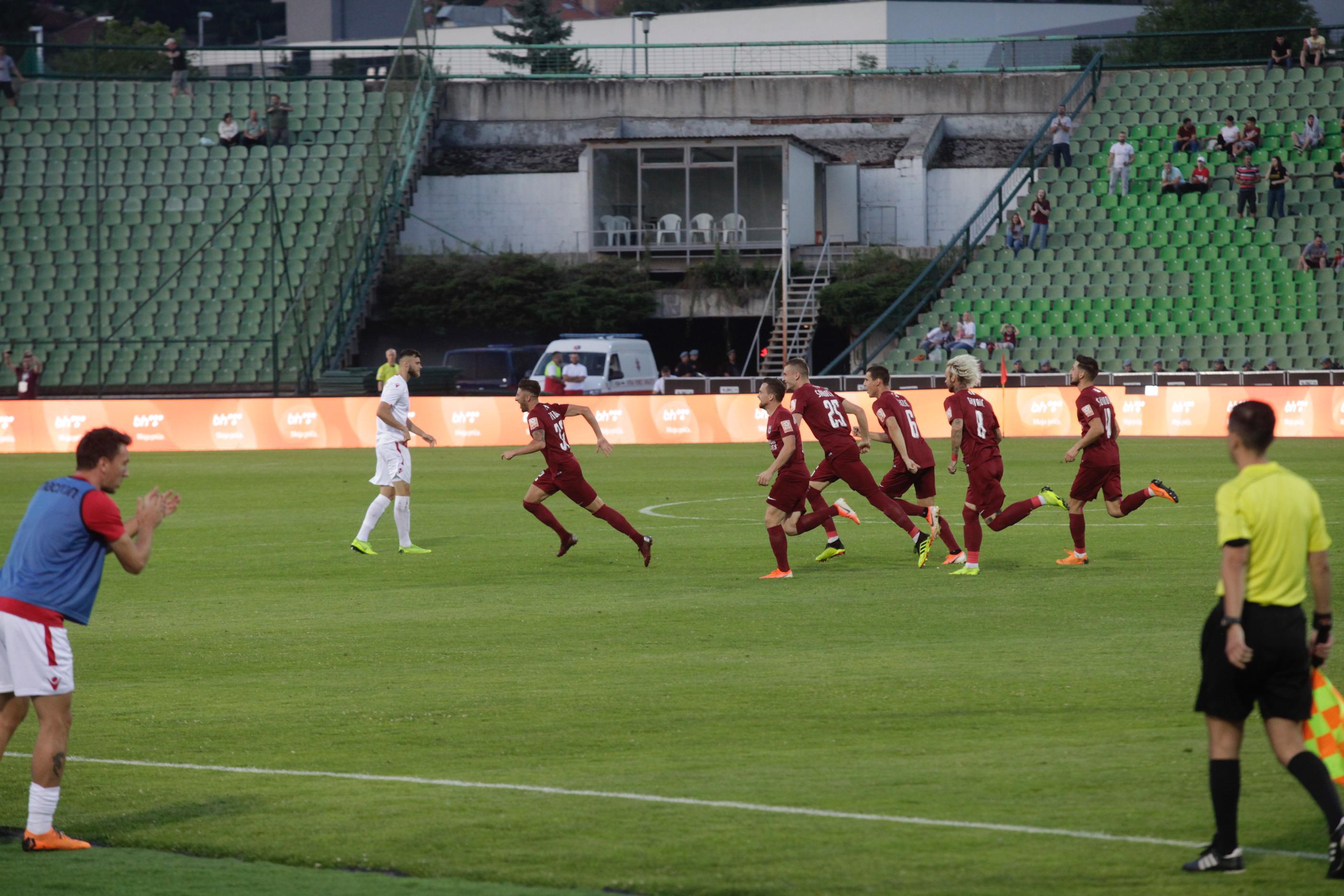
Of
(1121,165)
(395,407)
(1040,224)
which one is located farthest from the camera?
(1121,165)

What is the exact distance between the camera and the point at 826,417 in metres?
16.1

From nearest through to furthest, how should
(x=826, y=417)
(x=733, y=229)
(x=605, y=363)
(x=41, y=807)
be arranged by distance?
(x=41, y=807), (x=826, y=417), (x=605, y=363), (x=733, y=229)

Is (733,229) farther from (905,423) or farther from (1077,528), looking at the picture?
(1077,528)

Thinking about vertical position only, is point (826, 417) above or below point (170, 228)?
below

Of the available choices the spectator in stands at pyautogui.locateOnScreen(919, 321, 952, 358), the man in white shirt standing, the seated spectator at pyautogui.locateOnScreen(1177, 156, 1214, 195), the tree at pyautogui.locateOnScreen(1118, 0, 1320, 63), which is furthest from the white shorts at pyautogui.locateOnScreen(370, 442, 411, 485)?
the tree at pyautogui.locateOnScreen(1118, 0, 1320, 63)

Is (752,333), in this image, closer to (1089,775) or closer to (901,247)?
(901,247)

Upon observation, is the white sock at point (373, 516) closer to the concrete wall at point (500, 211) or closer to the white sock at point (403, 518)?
the white sock at point (403, 518)

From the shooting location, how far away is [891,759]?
329 inches

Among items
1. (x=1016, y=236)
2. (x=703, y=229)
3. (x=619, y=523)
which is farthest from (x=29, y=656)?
(x=703, y=229)

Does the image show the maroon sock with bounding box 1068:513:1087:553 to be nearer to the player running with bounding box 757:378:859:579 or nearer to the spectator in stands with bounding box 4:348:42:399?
the player running with bounding box 757:378:859:579

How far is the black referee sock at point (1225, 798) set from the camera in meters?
6.33

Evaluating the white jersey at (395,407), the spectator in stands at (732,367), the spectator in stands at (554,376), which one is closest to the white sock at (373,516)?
the white jersey at (395,407)

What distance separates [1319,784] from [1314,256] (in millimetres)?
37680

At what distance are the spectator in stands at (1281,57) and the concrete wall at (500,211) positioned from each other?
71.4 feet
